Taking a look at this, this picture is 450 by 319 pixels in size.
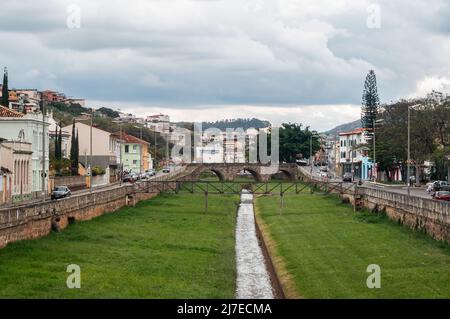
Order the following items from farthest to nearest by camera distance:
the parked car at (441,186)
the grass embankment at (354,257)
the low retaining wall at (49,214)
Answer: the parked car at (441,186) → the low retaining wall at (49,214) → the grass embankment at (354,257)

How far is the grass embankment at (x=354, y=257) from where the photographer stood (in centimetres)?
3771

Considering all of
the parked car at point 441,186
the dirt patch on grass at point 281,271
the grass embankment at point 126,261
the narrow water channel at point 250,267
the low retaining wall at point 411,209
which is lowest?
the narrow water channel at point 250,267

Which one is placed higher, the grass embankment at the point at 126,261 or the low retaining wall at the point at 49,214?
the low retaining wall at the point at 49,214

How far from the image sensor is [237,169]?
176m

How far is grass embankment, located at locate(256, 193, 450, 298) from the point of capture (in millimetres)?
37706

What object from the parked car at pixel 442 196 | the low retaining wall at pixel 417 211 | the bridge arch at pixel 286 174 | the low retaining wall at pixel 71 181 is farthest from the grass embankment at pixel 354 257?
the bridge arch at pixel 286 174

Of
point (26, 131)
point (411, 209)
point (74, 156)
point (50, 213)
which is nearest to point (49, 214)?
point (50, 213)

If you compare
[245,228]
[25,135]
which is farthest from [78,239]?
[25,135]

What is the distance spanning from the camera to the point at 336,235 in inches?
2467

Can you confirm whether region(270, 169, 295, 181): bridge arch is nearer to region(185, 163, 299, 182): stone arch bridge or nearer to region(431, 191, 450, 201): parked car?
region(185, 163, 299, 182): stone arch bridge

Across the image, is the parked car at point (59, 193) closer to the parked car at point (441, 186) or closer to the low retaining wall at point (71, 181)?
the low retaining wall at point (71, 181)

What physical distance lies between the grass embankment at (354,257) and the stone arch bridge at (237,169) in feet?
299
